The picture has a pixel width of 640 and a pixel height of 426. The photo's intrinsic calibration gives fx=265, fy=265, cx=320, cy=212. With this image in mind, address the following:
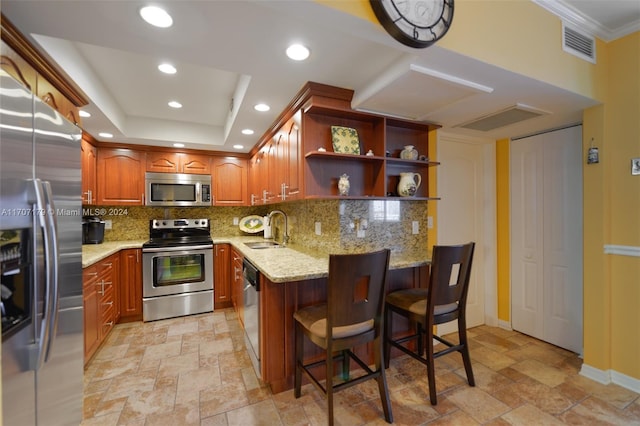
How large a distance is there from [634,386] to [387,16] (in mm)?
3021

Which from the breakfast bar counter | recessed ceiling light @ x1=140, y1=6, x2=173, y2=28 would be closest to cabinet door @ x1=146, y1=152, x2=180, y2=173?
the breakfast bar counter

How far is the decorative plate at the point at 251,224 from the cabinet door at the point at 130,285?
1457mm

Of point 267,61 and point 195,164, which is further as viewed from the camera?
point 195,164

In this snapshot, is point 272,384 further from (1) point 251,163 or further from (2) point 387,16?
(1) point 251,163

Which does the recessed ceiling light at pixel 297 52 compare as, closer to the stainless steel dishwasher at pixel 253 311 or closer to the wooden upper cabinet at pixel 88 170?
the stainless steel dishwasher at pixel 253 311

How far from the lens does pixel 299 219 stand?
3205mm

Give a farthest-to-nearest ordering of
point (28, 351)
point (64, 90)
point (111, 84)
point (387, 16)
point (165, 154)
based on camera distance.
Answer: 1. point (165, 154)
2. point (111, 84)
3. point (64, 90)
4. point (387, 16)
5. point (28, 351)

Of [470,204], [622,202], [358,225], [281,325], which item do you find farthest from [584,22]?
[281,325]

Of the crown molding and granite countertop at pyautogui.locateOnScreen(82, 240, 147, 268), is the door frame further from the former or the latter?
granite countertop at pyautogui.locateOnScreen(82, 240, 147, 268)

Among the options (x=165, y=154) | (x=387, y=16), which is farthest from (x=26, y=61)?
(x=165, y=154)

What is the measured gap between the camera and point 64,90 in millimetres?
1893

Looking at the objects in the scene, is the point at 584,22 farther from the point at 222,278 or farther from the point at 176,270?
the point at 176,270

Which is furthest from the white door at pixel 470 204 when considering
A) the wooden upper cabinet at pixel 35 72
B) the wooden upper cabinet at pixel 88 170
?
the wooden upper cabinet at pixel 88 170

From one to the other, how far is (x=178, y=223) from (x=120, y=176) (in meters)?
0.95
